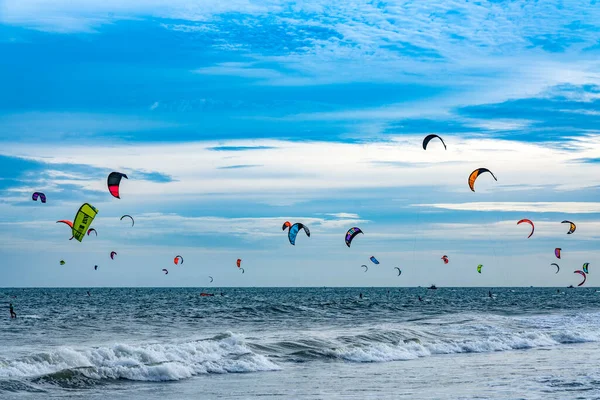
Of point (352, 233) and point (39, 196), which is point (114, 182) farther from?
point (352, 233)

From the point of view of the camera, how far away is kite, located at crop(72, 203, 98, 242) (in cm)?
2277

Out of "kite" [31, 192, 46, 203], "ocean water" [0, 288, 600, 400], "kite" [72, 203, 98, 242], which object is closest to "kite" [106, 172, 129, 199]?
"kite" [72, 203, 98, 242]

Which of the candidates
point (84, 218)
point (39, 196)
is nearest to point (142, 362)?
point (84, 218)

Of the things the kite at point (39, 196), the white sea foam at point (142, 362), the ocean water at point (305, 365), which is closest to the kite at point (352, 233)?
the ocean water at point (305, 365)

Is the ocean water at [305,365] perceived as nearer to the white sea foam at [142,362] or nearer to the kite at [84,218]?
the white sea foam at [142,362]

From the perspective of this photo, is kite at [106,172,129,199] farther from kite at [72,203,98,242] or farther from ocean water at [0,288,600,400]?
ocean water at [0,288,600,400]

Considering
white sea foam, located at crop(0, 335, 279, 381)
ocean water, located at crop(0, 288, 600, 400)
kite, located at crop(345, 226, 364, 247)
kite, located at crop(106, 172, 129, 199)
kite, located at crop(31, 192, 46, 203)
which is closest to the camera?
ocean water, located at crop(0, 288, 600, 400)

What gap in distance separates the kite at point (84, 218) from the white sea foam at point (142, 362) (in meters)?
4.01

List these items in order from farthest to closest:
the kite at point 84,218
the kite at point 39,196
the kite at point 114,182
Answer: the kite at point 39,196
the kite at point 114,182
the kite at point 84,218

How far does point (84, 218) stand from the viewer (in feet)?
75.7

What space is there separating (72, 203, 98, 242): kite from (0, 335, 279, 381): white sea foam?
13.2ft

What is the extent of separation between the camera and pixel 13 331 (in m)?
32.6

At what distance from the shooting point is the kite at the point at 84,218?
22766mm

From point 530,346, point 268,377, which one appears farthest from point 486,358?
point 268,377
